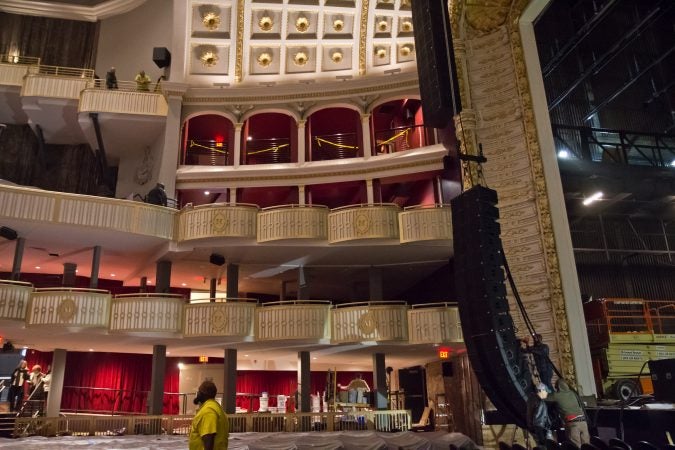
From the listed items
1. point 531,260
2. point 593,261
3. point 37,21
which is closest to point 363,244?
point 531,260

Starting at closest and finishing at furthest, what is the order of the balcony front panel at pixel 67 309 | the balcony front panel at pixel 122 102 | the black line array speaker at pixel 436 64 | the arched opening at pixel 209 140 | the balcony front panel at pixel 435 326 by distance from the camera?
the black line array speaker at pixel 436 64
the balcony front panel at pixel 67 309
the balcony front panel at pixel 435 326
the balcony front panel at pixel 122 102
the arched opening at pixel 209 140

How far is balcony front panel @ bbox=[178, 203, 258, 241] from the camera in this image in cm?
1694

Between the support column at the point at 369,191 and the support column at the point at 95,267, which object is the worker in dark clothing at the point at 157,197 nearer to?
the support column at the point at 95,267

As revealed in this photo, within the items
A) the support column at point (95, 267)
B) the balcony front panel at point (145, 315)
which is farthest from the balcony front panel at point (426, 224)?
the support column at point (95, 267)

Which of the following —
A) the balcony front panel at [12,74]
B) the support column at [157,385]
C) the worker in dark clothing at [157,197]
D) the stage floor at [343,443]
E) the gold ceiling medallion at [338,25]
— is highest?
the gold ceiling medallion at [338,25]

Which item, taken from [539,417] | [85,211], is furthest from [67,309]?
[539,417]

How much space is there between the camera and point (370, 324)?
52.8 ft

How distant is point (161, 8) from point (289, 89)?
6.14 metres

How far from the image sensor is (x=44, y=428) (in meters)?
14.8

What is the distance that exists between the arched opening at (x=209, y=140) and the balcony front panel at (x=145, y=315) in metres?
6.45

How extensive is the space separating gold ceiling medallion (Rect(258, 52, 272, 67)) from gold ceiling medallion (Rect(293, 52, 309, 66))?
0.95 metres

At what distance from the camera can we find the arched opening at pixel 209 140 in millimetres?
21156

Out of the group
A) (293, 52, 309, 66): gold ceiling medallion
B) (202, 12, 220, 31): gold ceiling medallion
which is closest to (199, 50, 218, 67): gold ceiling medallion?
(202, 12, 220, 31): gold ceiling medallion

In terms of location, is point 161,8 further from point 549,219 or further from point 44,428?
point 549,219
